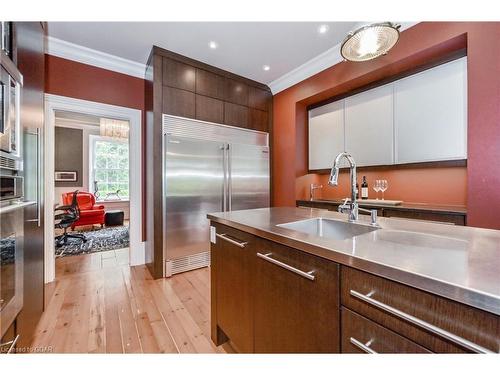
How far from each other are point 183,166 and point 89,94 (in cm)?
148

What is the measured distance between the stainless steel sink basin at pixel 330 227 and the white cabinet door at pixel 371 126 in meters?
1.66

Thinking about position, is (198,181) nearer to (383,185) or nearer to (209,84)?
(209,84)

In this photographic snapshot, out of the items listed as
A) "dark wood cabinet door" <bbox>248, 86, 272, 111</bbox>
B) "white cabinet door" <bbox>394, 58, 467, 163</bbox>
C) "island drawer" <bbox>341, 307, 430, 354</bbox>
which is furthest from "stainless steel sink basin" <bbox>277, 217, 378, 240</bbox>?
"dark wood cabinet door" <bbox>248, 86, 272, 111</bbox>

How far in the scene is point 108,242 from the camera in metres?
4.19

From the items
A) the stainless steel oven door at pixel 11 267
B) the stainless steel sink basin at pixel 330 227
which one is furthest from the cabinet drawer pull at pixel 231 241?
the stainless steel oven door at pixel 11 267

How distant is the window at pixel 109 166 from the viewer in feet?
20.9

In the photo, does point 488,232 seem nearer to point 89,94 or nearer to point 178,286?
point 178,286

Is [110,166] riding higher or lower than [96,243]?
higher

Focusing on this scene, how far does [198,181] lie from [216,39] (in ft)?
5.63

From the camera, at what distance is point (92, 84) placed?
2.84 meters

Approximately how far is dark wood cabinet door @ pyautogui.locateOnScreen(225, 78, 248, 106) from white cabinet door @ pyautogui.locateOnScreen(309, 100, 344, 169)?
108 cm

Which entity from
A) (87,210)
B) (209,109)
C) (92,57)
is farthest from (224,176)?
(87,210)

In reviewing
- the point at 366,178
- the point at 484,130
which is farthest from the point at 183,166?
the point at 484,130

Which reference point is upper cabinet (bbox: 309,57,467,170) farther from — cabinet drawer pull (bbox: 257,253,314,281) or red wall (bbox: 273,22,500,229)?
cabinet drawer pull (bbox: 257,253,314,281)
